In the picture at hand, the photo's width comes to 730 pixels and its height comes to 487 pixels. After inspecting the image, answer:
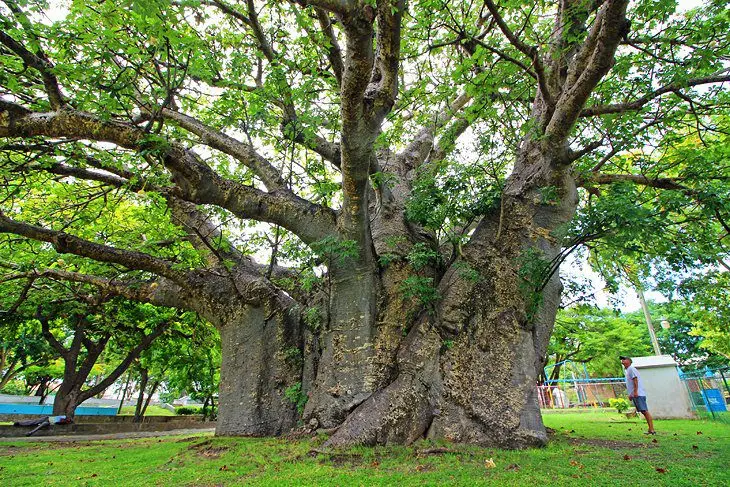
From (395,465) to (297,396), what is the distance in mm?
2251

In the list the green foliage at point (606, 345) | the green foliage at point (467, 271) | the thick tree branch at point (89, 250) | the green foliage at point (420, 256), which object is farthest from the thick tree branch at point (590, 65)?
the green foliage at point (606, 345)

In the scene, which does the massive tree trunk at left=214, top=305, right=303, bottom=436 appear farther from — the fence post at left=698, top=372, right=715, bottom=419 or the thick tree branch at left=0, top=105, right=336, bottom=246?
the fence post at left=698, top=372, right=715, bottom=419

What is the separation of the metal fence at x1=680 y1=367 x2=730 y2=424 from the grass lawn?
474cm

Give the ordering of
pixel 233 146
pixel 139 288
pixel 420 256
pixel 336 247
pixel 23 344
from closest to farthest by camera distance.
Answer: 1. pixel 336 247
2. pixel 420 256
3. pixel 233 146
4. pixel 139 288
5. pixel 23 344

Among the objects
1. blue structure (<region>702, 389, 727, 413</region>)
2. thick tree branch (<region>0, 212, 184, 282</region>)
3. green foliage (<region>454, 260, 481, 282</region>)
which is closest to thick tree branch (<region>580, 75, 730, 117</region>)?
green foliage (<region>454, 260, 481, 282</region>)

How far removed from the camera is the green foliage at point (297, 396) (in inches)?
222

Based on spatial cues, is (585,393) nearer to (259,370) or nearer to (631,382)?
(631,382)

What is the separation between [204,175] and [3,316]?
823cm

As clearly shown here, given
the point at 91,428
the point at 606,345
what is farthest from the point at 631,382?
the point at 606,345

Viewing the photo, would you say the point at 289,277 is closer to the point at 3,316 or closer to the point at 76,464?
the point at 76,464

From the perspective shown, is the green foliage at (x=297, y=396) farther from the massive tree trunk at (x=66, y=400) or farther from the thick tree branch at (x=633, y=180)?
the massive tree trunk at (x=66, y=400)

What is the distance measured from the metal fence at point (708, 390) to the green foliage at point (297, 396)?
347 inches

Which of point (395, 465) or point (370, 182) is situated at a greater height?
point (370, 182)

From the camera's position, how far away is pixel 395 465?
12.6ft
